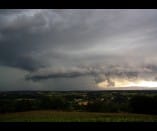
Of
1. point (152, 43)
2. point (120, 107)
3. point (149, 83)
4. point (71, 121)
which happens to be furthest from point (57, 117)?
point (152, 43)

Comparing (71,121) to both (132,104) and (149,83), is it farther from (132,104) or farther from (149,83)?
(149,83)
